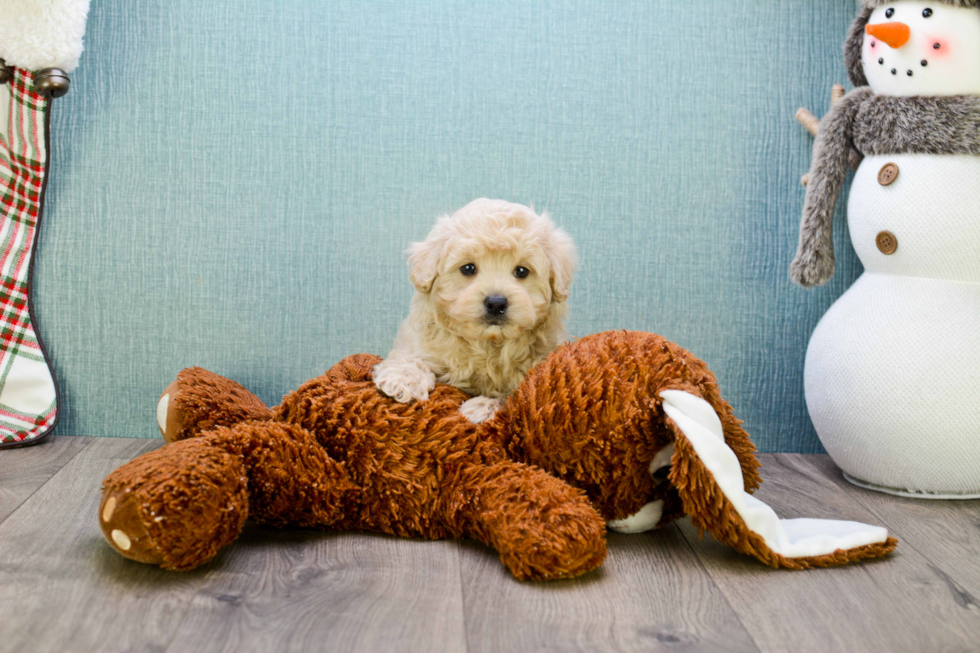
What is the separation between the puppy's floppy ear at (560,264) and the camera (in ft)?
5.36

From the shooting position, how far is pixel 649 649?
111 centimetres

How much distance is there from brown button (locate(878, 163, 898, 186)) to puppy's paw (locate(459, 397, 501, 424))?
3.39ft

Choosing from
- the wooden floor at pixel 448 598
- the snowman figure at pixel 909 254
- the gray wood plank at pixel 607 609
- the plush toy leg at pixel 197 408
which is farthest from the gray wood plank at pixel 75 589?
the snowman figure at pixel 909 254

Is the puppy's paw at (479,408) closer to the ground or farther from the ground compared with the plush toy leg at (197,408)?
farther from the ground

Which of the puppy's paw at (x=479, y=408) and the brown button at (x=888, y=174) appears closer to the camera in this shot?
the puppy's paw at (x=479, y=408)

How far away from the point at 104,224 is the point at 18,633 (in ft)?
4.28

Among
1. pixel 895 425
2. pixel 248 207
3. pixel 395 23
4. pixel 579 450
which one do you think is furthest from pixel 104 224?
pixel 895 425

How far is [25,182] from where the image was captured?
80.4 inches

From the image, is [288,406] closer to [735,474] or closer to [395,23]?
[735,474]

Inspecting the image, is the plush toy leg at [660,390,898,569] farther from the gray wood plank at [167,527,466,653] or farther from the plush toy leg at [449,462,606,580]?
the gray wood plank at [167,527,466,653]

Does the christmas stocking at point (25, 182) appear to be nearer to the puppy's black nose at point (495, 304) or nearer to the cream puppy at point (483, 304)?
the cream puppy at point (483, 304)

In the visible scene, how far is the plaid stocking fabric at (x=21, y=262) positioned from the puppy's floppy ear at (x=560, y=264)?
1.35 meters

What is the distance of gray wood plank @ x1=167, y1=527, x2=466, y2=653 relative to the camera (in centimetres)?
110

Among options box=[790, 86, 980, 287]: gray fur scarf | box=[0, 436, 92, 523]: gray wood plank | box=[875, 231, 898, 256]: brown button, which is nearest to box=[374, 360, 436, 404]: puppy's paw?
box=[0, 436, 92, 523]: gray wood plank
